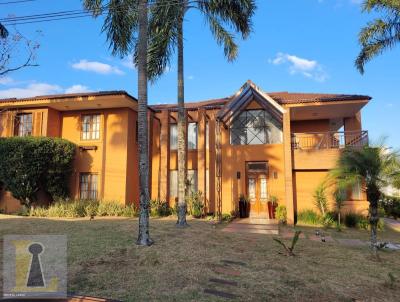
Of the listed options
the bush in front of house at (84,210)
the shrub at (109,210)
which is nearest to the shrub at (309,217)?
the bush in front of house at (84,210)

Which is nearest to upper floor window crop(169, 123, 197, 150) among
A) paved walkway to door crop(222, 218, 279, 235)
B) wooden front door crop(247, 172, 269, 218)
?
wooden front door crop(247, 172, 269, 218)

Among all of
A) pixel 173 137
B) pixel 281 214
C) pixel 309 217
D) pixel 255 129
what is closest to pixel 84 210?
pixel 173 137

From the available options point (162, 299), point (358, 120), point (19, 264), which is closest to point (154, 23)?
point (19, 264)

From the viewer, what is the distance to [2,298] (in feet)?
17.4

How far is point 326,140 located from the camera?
17.4 metres

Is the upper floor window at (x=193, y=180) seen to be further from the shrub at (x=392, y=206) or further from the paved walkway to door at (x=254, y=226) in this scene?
the shrub at (x=392, y=206)

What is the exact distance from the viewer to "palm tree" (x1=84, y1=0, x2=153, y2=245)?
28.7 ft

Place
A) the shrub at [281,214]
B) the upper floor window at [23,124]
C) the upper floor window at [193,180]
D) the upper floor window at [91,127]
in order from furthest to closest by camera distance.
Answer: the upper floor window at [23,124]
the upper floor window at [91,127]
the upper floor window at [193,180]
the shrub at [281,214]

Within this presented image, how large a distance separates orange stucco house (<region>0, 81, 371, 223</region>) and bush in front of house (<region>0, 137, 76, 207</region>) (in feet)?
5.36

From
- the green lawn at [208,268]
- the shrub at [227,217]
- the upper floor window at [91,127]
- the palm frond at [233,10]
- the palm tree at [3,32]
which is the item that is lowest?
the green lawn at [208,268]

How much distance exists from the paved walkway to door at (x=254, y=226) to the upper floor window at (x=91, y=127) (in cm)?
924

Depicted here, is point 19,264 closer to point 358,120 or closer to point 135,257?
point 135,257

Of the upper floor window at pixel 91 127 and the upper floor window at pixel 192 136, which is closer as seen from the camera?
the upper floor window at pixel 91 127

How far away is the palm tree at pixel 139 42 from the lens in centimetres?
874
